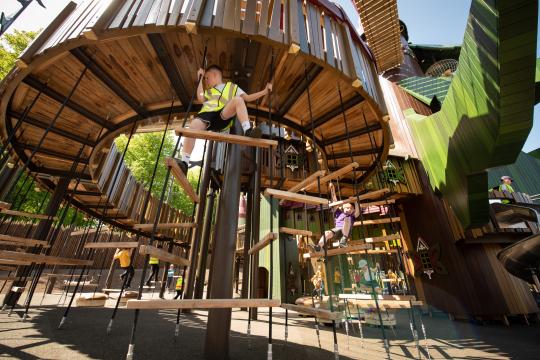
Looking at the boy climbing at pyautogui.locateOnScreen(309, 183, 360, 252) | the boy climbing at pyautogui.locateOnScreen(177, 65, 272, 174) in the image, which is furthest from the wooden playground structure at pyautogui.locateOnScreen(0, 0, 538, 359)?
the boy climbing at pyautogui.locateOnScreen(309, 183, 360, 252)

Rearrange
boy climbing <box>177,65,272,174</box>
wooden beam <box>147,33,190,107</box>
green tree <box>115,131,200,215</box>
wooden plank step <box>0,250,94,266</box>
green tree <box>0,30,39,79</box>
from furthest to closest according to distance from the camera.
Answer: green tree <box>115,131,200,215</box> < green tree <box>0,30,39,79</box> < wooden beam <box>147,33,190,107</box> < boy climbing <box>177,65,272,174</box> < wooden plank step <box>0,250,94,266</box>

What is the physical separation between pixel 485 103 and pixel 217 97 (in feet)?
16.8

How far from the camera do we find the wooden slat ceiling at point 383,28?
14219mm

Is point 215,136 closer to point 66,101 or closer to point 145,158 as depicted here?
point 66,101

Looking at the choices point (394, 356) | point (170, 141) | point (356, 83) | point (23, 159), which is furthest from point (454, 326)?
point (170, 141)

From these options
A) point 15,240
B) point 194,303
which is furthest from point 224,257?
point 15,240

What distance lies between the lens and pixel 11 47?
1465cm

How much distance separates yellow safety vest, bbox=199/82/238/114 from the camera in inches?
164

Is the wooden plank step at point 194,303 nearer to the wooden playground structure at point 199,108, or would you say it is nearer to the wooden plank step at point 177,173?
the wooden playground structure at point 199,108

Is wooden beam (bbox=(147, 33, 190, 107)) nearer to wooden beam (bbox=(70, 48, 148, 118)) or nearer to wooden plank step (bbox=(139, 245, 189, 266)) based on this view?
wooden beam (bbox=(70, 48, 148, 118))

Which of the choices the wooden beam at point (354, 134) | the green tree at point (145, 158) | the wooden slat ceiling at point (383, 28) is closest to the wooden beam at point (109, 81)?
the wooden beam at point (354, 134)

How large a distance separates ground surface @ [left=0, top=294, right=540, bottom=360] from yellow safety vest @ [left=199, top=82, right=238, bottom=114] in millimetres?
3807

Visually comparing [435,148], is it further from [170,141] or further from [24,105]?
[170,141]

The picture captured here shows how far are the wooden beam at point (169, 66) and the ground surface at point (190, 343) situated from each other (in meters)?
4.74
